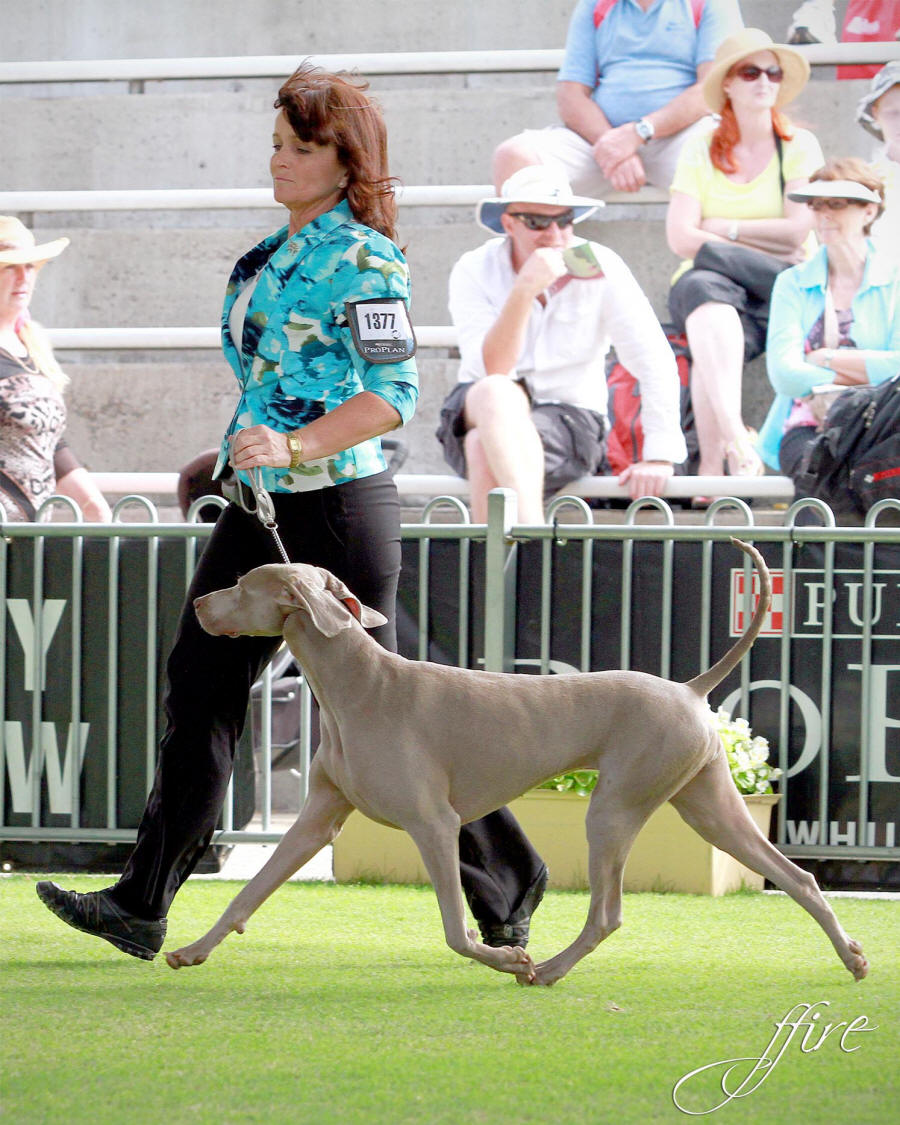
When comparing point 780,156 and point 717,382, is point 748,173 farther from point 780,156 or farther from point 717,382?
point 717,382

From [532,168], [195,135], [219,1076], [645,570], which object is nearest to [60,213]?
[195,135]

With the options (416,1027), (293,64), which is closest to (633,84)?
(293,64)

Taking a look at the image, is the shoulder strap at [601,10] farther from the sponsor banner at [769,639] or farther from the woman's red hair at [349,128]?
the woman's red hair at [349,128]

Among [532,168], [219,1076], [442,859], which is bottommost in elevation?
[219,1076]

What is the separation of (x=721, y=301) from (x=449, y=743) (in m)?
4.41

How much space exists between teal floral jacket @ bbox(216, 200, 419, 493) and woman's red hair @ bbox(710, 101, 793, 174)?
4.45m

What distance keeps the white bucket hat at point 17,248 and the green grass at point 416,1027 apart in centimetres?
334

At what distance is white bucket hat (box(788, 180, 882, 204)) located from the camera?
6883mm

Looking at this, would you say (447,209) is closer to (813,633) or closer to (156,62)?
(156,62)

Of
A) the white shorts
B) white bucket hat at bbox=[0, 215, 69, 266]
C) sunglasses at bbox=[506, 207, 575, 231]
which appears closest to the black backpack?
sunglasses at bbox=[506, 207, 575, 231]

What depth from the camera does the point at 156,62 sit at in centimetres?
940

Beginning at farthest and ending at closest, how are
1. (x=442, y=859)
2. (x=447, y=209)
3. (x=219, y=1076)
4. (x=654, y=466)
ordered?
(x=447, y=209) < (x=654, y=466) < (x=442, y=859) < (x=219, y=1076)

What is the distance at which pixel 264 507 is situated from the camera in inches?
128

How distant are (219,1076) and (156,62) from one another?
794 centimetres
